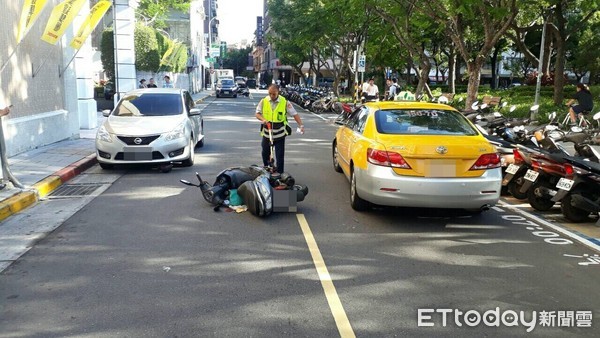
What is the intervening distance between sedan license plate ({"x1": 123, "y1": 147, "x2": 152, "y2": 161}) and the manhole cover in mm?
880

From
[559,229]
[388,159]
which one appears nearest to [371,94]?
[559,229]

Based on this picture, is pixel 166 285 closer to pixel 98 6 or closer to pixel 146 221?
pixel 146 221

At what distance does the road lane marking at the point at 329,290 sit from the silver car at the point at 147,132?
4.38 m

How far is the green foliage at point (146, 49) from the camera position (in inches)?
1247

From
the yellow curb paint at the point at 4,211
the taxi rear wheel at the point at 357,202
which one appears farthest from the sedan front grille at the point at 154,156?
the taxi rear wheel at the point at 357,202

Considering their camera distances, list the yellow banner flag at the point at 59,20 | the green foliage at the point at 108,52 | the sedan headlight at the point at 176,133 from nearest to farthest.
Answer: the sedan headlight at the point at 176,133, the yellow banner flag at the point at 59,20, the green foliage at the point at 108,52

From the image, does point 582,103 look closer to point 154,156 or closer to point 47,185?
point 154,156

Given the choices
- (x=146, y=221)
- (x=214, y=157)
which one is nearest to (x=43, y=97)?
(x=214, y=157)

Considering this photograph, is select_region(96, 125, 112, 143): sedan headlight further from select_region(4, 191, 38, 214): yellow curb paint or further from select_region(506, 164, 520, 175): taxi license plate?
select_region(506, 164, 520, 175): taxi license plate

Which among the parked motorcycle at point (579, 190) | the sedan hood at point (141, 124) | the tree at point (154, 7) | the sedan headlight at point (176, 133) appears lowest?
the parked motorcycle at point (579, 190)

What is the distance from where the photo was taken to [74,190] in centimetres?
870

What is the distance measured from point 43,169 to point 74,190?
1483 mm

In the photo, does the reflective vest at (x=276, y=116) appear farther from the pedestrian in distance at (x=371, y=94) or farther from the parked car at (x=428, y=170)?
the pedestrian in distance at (x=371, y=94)

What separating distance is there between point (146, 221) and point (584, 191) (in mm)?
5635
